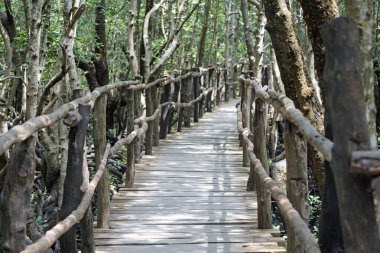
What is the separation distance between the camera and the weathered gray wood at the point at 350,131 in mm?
1807

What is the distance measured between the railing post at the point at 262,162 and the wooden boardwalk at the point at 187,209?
0.35 feet

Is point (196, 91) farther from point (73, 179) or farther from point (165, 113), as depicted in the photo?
point (73, 179)

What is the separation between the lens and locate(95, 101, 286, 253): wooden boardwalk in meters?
4.43

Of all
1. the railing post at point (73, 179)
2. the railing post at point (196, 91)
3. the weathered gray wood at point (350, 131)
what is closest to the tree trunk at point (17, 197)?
the railing post at point (73, 179)

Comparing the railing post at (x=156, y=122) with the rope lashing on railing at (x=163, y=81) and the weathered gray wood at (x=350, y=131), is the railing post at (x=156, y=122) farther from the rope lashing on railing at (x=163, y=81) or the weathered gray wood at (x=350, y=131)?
the weathered gray wood at (x=350, y=131)

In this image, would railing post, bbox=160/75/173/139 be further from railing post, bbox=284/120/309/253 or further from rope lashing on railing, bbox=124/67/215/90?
railing post, bbox=284/120/309/253

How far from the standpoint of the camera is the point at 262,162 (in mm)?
5320

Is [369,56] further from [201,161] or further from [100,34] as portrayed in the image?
[100,34]

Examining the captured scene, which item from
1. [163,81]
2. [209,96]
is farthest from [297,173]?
[209,96]

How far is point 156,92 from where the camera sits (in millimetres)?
8945

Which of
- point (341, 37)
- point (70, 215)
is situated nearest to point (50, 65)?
point (70, 215)

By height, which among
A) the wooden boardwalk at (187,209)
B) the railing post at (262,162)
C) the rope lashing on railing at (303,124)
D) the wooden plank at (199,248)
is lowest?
the wooden plank at (199,248)

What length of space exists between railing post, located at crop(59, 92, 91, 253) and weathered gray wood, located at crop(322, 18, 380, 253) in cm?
198

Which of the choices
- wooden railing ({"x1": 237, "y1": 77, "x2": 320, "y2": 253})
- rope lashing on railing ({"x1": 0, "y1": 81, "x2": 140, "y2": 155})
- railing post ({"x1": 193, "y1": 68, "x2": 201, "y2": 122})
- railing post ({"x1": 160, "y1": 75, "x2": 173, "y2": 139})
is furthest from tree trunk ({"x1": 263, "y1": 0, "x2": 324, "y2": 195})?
railing post ({"x1": 193, "y1": 68, "x2": 201, "y2": 122})
